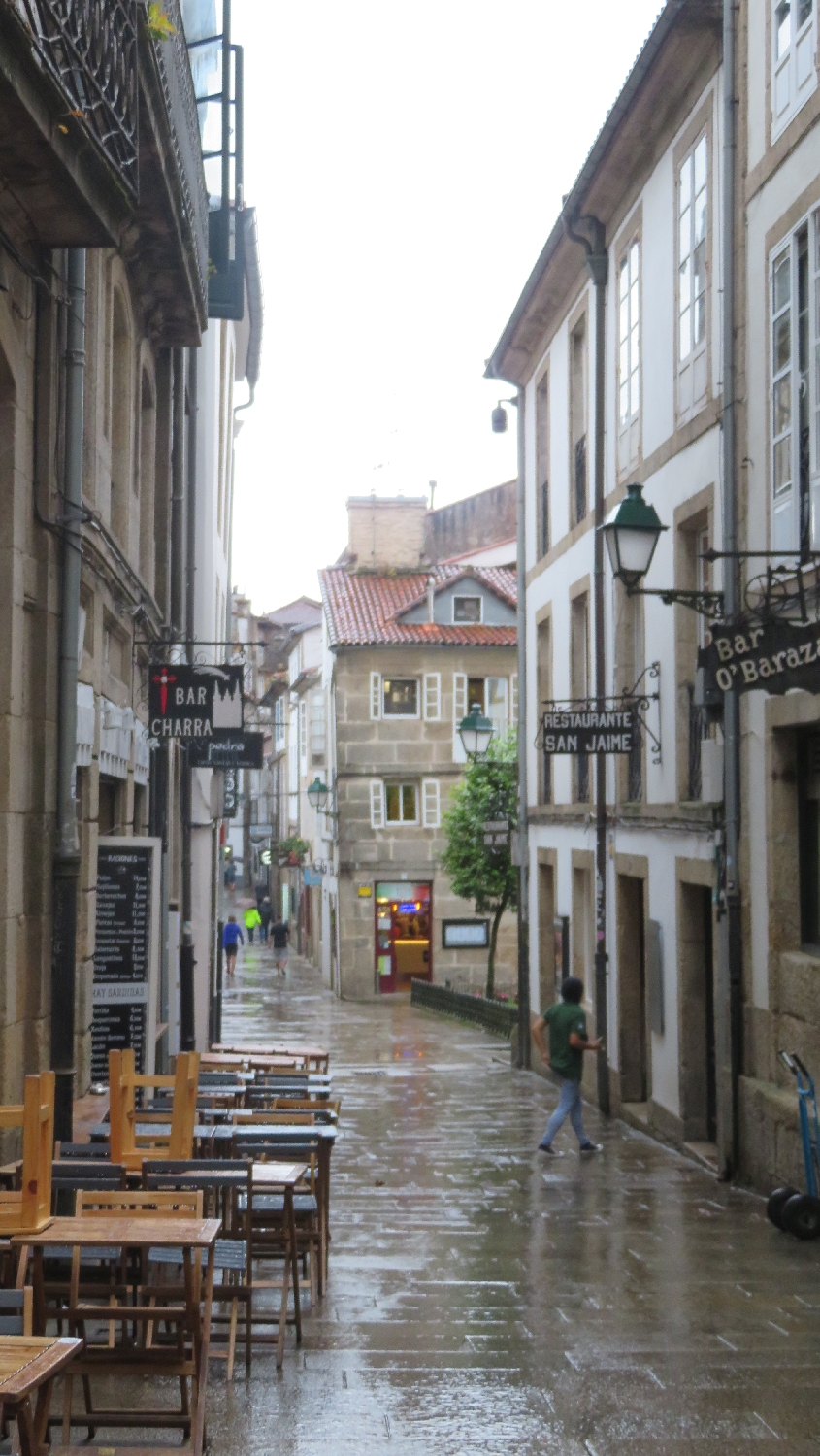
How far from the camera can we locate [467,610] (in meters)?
45.6

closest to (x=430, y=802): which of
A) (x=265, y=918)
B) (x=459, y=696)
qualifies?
(x=459, y=696)

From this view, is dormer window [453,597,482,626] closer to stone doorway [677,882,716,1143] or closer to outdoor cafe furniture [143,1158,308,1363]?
stone doorway [677,882,716,1143]

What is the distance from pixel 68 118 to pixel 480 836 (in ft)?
96.6

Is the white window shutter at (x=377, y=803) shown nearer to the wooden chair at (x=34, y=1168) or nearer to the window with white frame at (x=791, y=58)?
the window with white frame at (x=791, y=58)

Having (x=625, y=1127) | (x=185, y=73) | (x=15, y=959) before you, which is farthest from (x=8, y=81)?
(x=625, y=1127)

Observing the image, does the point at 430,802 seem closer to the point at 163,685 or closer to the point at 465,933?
the point at 465,933

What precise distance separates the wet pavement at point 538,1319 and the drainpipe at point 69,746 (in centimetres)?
188

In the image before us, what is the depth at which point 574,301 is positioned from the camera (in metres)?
20.8

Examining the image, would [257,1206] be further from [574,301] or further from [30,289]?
[574,301]

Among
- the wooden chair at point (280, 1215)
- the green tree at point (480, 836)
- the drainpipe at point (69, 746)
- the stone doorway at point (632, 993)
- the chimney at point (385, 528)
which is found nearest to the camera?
the wooden chair at point (280, 1215)

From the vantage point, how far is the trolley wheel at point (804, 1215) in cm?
1017

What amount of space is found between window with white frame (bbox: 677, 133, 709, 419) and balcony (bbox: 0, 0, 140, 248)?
24.3ft

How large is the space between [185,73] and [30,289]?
4703 mm

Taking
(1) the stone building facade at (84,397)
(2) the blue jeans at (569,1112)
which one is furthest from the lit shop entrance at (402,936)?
(2) the blue jeans at (569,1112)
